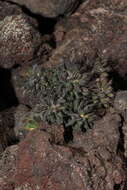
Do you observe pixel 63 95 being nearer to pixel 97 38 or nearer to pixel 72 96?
pixel 72 96

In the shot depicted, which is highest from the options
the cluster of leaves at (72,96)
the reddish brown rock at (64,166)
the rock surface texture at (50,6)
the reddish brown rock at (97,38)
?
the rock surface texture at (50,6)

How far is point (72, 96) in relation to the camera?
577cm

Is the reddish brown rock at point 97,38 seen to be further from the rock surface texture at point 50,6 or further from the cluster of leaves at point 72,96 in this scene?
the cluster of leaves at point 72,96

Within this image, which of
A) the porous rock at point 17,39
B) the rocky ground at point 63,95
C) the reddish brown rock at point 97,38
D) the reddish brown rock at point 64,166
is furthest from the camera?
the reddish brown rock at point 97,38

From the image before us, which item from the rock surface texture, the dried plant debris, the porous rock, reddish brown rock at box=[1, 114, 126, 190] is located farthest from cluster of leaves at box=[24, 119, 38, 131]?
the rock surface texture

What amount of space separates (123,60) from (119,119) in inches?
71.9

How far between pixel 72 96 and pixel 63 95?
167 mm

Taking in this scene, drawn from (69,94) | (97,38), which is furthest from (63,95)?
(97,38)

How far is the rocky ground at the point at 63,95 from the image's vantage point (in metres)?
4.80

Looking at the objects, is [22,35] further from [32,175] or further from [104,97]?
[32,175]

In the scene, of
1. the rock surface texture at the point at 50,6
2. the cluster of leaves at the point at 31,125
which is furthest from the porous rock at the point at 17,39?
the cluster of leaves at the point at 31,125

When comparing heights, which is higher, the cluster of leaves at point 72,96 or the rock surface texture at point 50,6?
the rock surface texture at point 50,6

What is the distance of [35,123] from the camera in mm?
5832

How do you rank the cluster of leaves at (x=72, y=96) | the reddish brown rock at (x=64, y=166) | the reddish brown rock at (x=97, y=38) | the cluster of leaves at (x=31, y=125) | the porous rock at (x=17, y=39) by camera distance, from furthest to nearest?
the reddish brown rock at (x=97, y=38)
the porous rock at (x=17, y=39)
the cluster of leaves at (x=31, y=125)
the cluster of leaves at (x=72, y=96)
the reddish brown rock at (x=64, y=166)
